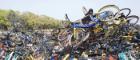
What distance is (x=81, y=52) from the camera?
1281 centimetres

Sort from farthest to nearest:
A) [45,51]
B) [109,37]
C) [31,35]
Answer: [31,35] < [45,51] < [109,37]

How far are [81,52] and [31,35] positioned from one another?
4964 millimetres

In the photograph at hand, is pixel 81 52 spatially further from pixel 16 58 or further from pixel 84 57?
pixel 16 58

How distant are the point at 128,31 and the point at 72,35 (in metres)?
1.93

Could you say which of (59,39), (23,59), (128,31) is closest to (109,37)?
(128,31)

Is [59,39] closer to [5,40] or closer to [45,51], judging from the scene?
[45,51]

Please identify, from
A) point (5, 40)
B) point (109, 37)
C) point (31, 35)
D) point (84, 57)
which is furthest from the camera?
point (31, 35)

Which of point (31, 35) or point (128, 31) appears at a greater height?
point (128, 31)

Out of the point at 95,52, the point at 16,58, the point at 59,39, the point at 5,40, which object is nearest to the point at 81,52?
the point at 95,52

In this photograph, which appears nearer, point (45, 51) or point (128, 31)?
point (128, 31)

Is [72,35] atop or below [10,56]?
atop

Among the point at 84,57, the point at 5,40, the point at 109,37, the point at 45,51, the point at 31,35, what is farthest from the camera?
the point at 31,35

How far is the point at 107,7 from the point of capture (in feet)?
45.2

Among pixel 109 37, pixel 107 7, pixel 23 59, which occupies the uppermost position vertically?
pixel 107 7
